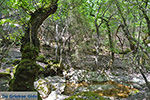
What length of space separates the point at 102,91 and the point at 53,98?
4.20m

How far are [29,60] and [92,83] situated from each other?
349 inches

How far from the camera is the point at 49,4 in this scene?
4.47 meters

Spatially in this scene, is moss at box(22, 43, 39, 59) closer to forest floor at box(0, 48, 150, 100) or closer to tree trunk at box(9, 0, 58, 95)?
tree trunk at box(9, 0, 58, 95)

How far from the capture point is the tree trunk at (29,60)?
324 cm

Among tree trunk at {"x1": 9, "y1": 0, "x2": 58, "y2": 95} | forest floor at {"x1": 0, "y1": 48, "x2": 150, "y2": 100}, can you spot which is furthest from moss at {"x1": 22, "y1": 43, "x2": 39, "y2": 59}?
forest floor at {"x1": 0, "y1": 48, "x2": 150, "y2": 100}

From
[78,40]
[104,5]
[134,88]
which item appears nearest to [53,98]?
[134,88]

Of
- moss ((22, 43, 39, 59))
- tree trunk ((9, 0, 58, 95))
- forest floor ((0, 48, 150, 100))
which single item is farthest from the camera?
forest floor ((0, 48, 150, 100))

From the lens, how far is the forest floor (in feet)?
23.5

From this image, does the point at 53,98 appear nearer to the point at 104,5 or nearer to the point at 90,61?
the point at 104,5

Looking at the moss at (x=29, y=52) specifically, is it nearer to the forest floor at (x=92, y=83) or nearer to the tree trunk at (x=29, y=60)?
the tree trunk at (x=29, y=60)

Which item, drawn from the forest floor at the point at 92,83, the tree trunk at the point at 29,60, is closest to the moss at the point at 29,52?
the tree trunk at the point at 29,60

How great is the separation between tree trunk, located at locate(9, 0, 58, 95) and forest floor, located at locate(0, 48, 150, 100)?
283 cm

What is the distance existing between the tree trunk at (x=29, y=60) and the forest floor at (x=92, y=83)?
283 centimetres

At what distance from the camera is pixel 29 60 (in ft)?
11.4
